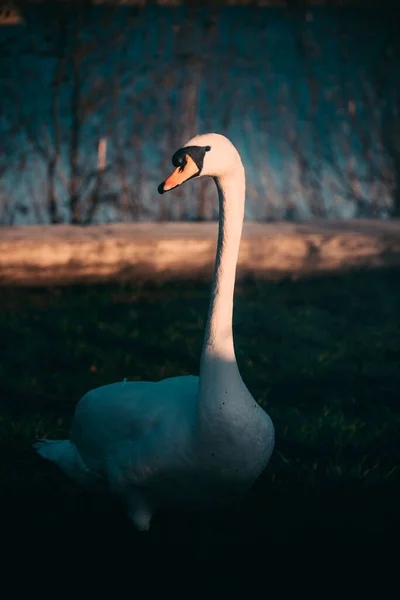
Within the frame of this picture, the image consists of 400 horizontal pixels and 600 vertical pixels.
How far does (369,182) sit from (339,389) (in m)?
4.05

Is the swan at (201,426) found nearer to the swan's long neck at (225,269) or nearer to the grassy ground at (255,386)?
the swan's long neck at (225,269)

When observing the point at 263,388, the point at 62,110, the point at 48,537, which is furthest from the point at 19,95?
the point at 48,537

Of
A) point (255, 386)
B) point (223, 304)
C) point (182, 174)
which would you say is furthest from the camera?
point (255, 386)

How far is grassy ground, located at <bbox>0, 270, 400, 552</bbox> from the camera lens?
114 inches

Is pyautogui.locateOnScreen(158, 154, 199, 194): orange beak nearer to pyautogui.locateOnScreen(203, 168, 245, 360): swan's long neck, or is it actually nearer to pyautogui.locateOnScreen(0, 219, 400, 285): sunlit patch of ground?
pyautogui.locateOnScreen(203, 168, 245, 360): swan's long neck

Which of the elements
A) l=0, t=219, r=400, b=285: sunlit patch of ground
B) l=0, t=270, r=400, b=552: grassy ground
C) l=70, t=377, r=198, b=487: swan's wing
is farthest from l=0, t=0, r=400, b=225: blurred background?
l=70, t=377, r=198, b=487: swan's wing

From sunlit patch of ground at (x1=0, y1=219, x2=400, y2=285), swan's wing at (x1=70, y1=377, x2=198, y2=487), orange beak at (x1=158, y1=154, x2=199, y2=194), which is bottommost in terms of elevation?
swan's wing at (x1=70, y1=377, x2=198, y2=487)

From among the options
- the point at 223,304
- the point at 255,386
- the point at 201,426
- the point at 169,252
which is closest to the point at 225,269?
the point at 223,304

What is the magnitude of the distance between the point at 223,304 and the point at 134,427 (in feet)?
1.62

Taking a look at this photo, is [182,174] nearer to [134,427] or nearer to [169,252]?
[134,427]

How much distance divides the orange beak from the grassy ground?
1185 mm

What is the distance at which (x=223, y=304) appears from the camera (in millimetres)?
2680

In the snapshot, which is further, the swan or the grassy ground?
the grassy ground

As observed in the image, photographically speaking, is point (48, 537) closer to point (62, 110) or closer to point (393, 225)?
point (393, 225)
